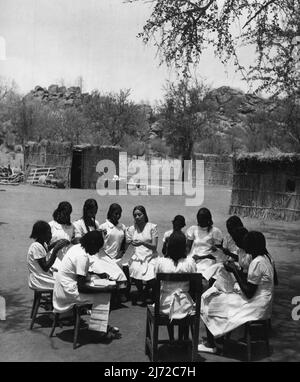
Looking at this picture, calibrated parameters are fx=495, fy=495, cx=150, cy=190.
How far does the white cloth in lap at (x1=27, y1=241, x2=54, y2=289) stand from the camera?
18.7 feet

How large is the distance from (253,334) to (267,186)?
13.4 m

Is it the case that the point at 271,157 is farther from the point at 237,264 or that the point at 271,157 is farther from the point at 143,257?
the point at 237,264

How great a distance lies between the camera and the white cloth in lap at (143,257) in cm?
669

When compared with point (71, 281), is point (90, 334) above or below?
below

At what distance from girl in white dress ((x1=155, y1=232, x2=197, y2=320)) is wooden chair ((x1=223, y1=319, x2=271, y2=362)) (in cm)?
61

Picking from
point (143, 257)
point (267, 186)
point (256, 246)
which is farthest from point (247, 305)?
point (267, 186)

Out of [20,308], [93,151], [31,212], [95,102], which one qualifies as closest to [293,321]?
[20,308]

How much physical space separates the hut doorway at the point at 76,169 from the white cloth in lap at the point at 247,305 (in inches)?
906

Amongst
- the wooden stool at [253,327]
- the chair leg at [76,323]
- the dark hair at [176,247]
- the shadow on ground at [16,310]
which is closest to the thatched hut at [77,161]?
the shadow on ground at [16,310]

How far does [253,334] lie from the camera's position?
5238mm

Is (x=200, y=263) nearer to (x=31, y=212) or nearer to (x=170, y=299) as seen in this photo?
(x=170, y=299)

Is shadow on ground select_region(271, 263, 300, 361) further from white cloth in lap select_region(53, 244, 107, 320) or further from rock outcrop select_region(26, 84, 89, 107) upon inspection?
rock outcrop select_region(26, 84, 89, 107)

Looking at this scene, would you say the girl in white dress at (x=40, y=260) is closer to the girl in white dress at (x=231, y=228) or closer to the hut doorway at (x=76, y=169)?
the girl in white dress at (x=231, y=228)

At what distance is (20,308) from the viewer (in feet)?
21.2
